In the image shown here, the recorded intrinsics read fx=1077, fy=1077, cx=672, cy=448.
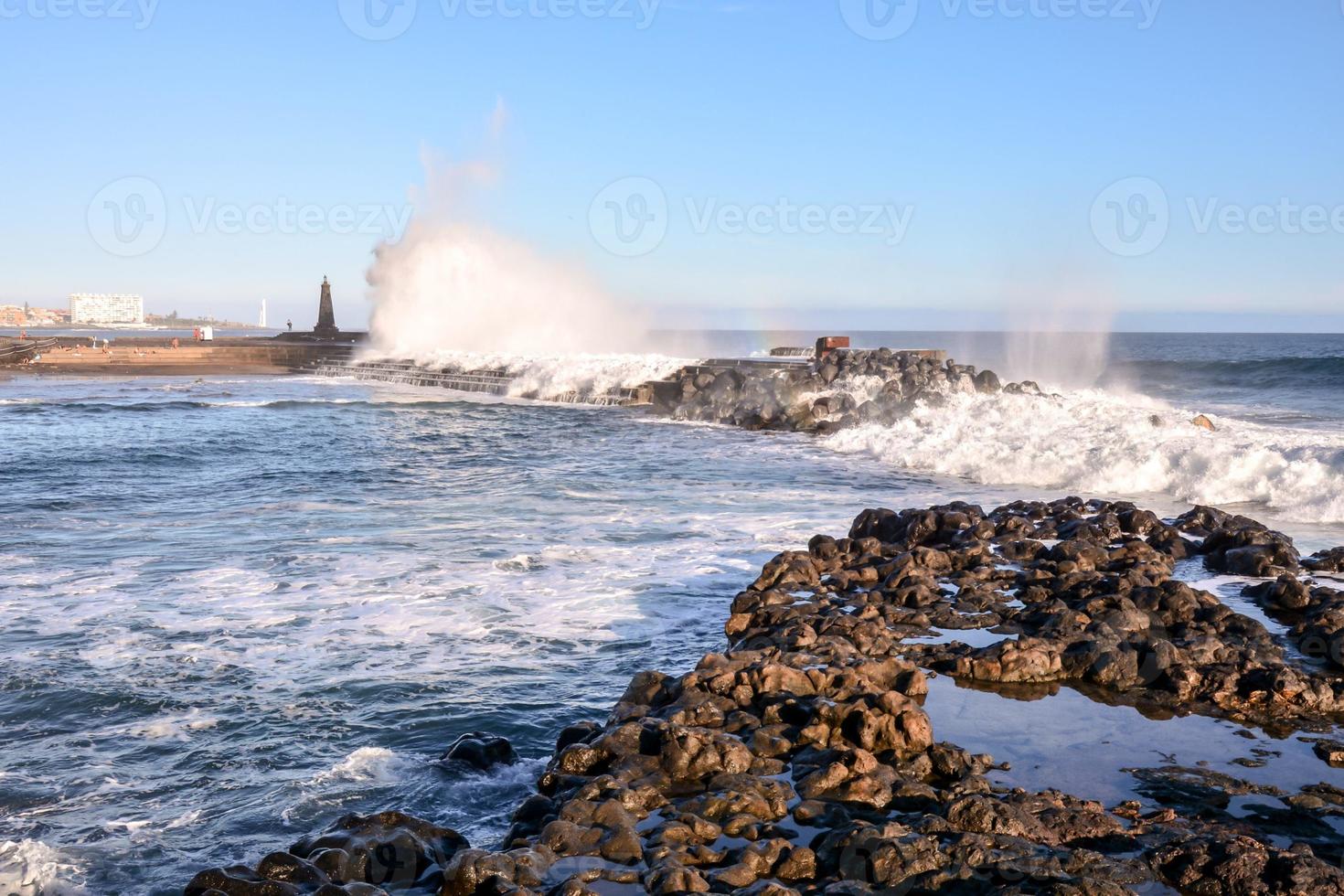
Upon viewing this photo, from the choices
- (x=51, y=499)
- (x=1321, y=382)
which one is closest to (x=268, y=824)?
(x=51, y=499)

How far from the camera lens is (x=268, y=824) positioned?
491 cm

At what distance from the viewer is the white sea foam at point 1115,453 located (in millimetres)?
14305

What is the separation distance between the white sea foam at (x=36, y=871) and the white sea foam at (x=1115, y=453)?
43.4 ft

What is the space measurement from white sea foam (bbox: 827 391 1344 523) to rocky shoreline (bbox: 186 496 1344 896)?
6513mm

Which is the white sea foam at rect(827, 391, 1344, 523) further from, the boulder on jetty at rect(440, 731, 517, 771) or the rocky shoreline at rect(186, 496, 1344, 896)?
the boulder on jetty at rect(440, 731, 517, 771)

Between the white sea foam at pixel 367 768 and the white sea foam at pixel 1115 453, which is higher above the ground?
the white sea foam at pixel 1115 453

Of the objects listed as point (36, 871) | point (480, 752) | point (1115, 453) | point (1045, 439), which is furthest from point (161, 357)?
point (36, 871)

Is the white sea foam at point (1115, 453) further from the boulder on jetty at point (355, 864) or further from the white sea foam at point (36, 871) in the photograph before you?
the white sea foam at point (36, 871)

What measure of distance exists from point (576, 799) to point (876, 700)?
1.72m

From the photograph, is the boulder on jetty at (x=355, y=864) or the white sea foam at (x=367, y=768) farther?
the white sea foam at (x=367, y=768)

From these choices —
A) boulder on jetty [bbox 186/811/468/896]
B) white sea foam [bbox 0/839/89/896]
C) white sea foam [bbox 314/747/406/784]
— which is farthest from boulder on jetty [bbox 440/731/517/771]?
white sea foam [bbox 0/839/89/896]

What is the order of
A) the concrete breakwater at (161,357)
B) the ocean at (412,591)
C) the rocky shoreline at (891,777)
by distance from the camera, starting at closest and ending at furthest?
the rocky shoreline at (891,777) → the ocean at (412,591) → the concrete breakwater at (161,357)

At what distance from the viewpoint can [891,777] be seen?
497cm

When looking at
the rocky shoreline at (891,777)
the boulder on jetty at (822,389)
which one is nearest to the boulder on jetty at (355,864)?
the rocky shoreline at (891,777)
